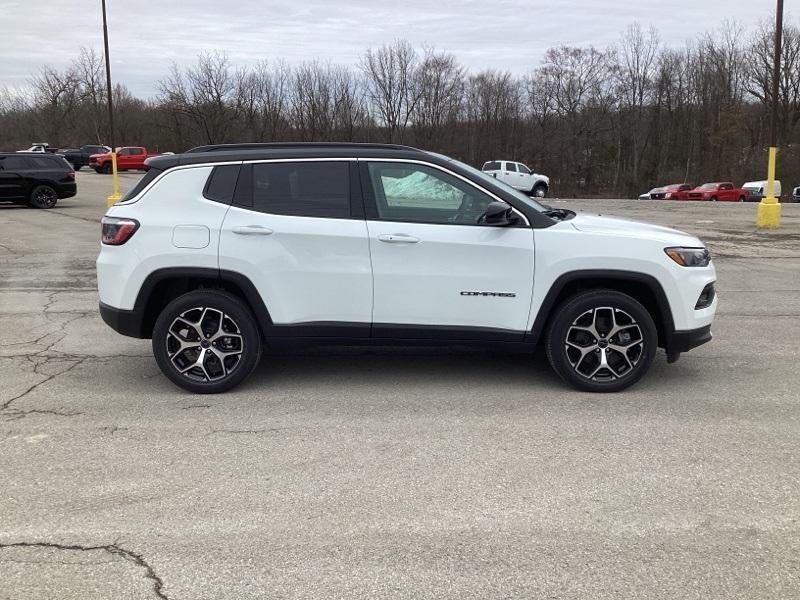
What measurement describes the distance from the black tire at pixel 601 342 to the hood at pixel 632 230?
0.46m

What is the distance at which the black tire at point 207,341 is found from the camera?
16.4 feet

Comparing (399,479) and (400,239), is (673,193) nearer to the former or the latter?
(400,239)

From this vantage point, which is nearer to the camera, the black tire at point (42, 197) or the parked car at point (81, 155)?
the black tire at point (42, 197)

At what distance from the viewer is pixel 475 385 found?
5.30 meters

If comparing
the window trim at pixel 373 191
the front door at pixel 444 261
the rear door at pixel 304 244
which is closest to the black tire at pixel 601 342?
the front door at pixel 444 261

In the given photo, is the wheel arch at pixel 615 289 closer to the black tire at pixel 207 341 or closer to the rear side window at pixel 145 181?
the black tire at pixel 207 341


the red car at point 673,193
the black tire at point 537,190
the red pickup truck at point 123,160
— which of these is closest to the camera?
the black tire at point 537,190

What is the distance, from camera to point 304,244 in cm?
493

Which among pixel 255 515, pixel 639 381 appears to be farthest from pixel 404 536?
pixel 639 381

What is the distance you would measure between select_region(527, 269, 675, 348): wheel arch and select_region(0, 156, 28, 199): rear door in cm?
2090

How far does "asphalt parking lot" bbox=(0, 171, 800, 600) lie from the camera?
2.85 metres

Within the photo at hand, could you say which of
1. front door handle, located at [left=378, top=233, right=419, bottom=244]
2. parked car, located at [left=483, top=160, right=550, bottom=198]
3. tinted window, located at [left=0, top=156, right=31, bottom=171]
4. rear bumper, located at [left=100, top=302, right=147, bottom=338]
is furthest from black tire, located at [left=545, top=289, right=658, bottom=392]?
parked car, located at [left=483, top=160, right=550, bottom=198]

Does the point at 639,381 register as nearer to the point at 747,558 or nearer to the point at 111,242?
A: the point at 747,558

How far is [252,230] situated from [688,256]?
320 cm
